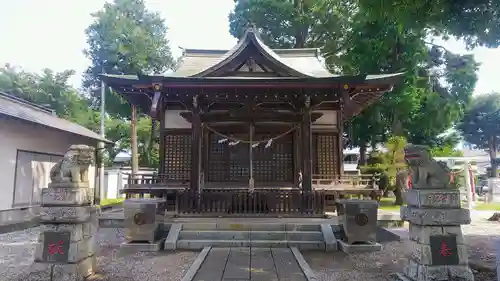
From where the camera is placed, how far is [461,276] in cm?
459

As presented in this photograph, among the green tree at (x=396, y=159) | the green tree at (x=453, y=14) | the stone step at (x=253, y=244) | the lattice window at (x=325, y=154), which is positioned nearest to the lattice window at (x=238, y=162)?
the lattice window at (x=325, y=154)

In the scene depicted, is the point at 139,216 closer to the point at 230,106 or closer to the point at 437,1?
the point at 230,106

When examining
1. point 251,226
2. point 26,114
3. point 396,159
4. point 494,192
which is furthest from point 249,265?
point 494,192

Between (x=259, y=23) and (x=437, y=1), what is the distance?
774 inches

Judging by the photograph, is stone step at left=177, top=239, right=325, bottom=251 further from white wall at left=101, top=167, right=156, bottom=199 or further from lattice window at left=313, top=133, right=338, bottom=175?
white wall at left=101, top=167, right=156, bottom=199

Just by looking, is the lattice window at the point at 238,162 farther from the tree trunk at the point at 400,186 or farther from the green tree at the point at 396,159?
the tree trunk at the point at 400,186

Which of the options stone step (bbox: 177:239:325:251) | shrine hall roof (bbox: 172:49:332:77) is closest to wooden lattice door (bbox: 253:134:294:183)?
stone step (bbox: 177:239:325:251)

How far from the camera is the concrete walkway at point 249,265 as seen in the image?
5.28 metres

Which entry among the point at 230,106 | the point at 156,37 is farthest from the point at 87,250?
the point at 156,37

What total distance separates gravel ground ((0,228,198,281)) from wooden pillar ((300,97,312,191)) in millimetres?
4149

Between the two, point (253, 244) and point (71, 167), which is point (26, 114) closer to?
point (71, 167)

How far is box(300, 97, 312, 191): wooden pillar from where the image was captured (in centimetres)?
975

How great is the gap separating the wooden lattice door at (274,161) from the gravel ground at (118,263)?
15.4ft

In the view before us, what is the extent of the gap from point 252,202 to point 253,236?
1.97 metres
